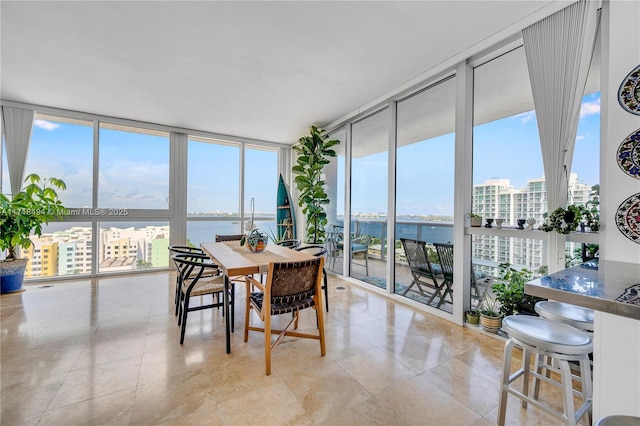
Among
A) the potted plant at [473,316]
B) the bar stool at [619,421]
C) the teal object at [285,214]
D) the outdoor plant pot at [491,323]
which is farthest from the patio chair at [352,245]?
the bar stool at [619,421]

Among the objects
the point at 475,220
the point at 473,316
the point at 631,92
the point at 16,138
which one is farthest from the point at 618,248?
the point at 16,138

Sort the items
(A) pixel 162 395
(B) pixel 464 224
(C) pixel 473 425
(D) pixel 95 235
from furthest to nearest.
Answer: (D) pixel 95 235
(B) pixel 464 224
(A) pixel 162 395
(C) pixel 473 425

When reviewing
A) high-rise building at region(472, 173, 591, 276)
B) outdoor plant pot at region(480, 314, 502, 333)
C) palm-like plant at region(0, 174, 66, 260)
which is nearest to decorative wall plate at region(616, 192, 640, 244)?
high-rise building at region(472, 173, 591, 276)

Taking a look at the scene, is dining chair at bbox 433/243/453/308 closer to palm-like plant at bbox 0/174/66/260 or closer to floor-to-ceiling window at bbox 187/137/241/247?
floor-to-ceiling window at bbox 187/137/241/247

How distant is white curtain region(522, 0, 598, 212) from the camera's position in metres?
2.02

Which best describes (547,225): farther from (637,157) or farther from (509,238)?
(637,157)

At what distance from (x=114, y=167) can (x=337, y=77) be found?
4.54 metres

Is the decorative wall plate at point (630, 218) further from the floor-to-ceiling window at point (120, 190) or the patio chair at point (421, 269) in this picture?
the floor-to-ceiling window at point (120, 190)

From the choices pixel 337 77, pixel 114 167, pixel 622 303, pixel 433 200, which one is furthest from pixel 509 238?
pixel 114 167

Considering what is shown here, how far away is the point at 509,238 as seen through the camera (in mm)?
2676

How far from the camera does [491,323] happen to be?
8.57 ft

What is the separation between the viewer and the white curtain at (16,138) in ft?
13.6

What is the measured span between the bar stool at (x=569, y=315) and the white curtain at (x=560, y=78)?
0.93 m

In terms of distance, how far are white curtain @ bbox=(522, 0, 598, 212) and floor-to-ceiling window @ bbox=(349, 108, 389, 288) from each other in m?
1.95
